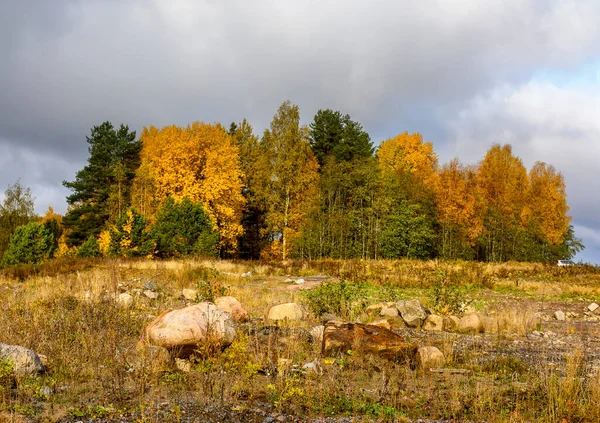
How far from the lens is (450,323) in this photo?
1180 centimetres

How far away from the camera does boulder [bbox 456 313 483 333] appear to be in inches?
455

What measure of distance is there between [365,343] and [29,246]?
29436mm

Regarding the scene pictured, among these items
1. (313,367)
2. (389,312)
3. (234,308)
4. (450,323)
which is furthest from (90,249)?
(313,367)

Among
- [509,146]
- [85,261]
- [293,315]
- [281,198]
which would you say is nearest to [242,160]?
[281,198]

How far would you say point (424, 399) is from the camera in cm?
602

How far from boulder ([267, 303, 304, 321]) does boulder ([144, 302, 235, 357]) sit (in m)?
3.55

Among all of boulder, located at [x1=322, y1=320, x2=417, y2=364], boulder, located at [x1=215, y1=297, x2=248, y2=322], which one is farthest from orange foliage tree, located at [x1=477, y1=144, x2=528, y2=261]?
boulder, located at [x1=322, y1=320, x2=417, y2=364]

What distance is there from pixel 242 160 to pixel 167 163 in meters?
11.0

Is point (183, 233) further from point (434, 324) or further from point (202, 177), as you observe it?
point (434, 324)

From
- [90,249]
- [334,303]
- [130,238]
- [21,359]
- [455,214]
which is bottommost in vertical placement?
[21,359]

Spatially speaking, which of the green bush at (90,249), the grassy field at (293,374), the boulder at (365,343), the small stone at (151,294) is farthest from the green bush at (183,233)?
the boulder at (365,343)

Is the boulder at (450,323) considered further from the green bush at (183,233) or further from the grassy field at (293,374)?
the green bush at (183,233)

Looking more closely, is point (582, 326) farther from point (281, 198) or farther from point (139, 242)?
point (281, 198)

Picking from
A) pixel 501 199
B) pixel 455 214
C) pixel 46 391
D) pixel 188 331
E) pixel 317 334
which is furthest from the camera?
pixel 501 199
